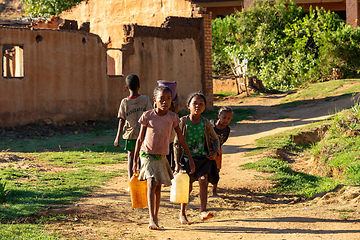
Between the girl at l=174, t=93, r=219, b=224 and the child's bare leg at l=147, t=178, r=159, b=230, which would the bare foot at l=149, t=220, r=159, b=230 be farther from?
the girl at l=174, t=93, r=219, b=224

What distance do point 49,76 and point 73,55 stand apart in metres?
0.91

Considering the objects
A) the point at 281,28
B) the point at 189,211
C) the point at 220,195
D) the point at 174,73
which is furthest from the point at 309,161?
the point at 281,28

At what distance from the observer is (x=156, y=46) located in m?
15.0

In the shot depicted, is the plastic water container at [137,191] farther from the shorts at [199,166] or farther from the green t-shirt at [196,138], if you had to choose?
the green t-shirt at [196,138]

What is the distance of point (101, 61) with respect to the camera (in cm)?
1409

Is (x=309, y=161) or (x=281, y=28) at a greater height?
(x=281, y=28)

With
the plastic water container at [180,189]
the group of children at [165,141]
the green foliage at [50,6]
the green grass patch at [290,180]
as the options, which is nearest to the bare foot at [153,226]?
the group of children at [165,141]

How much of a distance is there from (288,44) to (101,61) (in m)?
10.8

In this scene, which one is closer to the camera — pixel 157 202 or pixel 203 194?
pixel 157 202

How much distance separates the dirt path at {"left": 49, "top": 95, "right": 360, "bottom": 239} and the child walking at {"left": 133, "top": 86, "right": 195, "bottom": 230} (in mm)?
405

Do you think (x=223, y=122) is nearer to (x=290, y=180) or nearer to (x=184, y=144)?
(x=184, y=144)

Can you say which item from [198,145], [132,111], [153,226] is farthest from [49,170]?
[153,226]

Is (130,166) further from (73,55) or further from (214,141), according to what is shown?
(73,55)

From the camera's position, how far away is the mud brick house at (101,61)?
12.7 metres
